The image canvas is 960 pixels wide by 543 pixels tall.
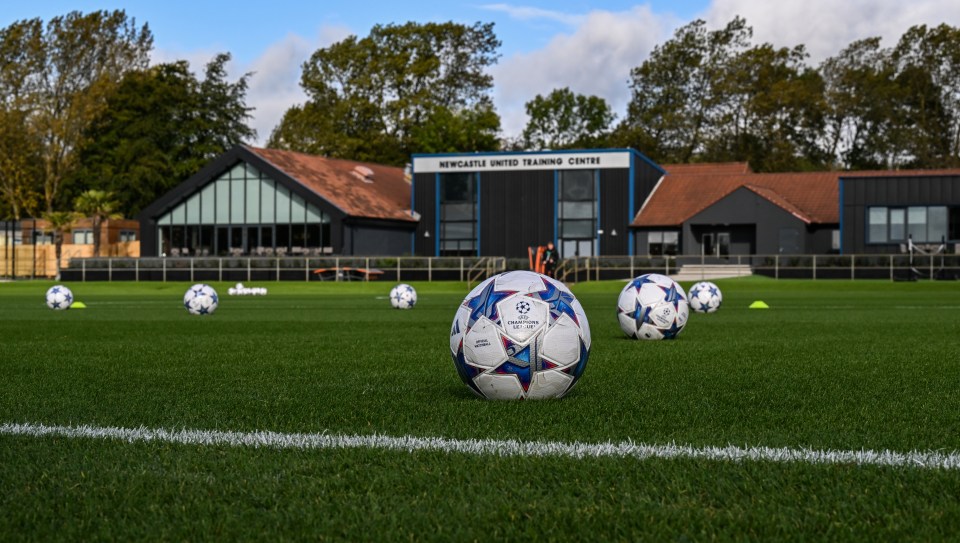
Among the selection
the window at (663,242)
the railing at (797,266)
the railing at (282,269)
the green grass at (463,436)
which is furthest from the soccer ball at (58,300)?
the window at (663,242)

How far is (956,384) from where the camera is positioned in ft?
31.2

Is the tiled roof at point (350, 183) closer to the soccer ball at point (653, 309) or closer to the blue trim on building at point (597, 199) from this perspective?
the blue trim on building at point (597, 199)

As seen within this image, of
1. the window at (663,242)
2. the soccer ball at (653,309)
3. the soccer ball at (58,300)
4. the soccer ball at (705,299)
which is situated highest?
the window at (663,242)

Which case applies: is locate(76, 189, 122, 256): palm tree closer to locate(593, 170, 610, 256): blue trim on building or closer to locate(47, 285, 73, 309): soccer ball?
locate(593, 170, 610, 256): blue trim on building

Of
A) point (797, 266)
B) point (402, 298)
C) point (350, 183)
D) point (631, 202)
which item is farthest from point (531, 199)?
point (402, 298)

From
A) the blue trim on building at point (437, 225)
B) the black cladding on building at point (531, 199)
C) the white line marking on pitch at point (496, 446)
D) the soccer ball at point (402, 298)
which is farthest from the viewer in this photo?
the blue trim on building at point (437, 225)

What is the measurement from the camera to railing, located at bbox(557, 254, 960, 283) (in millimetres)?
50906

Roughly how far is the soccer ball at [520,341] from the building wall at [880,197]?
176ft

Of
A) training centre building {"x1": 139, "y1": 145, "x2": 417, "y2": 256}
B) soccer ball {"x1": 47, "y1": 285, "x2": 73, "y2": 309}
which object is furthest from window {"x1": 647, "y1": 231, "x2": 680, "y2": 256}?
soccer ball {"x1": 47, "y1": 285, "x2": 73, "y2": 309}

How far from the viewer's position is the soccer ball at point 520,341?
802 centimetres

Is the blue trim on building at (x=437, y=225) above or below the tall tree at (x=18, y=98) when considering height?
below

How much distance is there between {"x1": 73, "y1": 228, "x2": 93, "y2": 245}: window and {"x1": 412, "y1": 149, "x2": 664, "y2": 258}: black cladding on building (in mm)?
22850

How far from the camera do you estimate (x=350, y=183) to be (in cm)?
6975

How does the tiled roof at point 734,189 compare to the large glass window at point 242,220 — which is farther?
the large glass window at point 242,220
